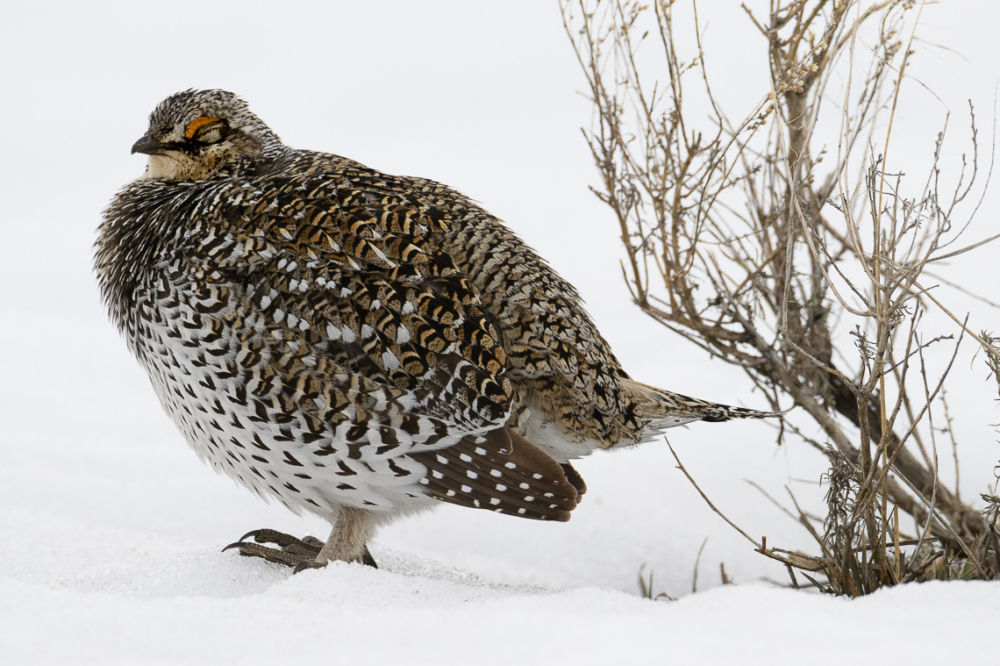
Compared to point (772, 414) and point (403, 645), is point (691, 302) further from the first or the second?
point (403, 645)

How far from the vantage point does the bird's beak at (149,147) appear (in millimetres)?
3492

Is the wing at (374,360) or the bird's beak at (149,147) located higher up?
the bird's beak at (149,147)

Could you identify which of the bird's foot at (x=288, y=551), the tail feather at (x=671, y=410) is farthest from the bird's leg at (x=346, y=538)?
the tail feather at (x=671, y=410)

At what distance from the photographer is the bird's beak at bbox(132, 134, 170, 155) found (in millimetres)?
3492

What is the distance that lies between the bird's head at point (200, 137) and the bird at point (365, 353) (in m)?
0.28

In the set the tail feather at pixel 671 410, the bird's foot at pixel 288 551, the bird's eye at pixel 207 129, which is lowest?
the bird's foot at pixel 288 551

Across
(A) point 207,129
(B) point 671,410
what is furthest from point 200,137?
(B) point 671,410

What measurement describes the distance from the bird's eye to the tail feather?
6.20 ft

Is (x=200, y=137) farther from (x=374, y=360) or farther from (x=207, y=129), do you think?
Result: (x=374, y=360)

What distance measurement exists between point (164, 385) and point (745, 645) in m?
2.16

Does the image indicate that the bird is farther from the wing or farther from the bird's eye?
the bird's eye

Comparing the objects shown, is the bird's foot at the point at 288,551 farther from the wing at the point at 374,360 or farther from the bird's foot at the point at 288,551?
the wing at the point at 374,360

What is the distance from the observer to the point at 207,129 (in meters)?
3.53

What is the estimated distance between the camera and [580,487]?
324 cm
